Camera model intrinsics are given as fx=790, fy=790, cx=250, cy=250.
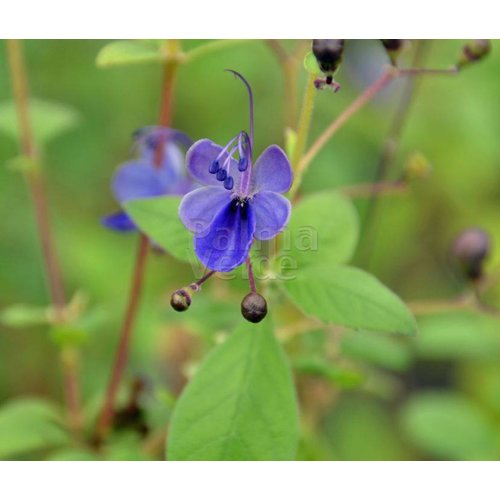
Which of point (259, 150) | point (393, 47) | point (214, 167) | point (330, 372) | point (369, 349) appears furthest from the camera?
point (259, 150)

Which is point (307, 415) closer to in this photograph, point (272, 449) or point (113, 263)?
point (272, 449)

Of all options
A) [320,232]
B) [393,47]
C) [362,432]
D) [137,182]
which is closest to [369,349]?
[320,232]

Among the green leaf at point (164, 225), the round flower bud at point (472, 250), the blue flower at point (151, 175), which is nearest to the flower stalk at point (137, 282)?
the blue flower at point (151, 175)

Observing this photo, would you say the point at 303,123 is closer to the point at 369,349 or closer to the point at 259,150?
the point at 369,349

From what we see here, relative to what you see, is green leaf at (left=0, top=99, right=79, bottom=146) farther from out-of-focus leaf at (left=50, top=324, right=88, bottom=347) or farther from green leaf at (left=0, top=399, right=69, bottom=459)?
green leaf at (left=0, top=399, right=69, bottom=459)

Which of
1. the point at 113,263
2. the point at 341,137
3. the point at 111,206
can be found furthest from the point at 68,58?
the point at 341,137

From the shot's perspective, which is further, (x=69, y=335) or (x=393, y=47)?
(x=69, y=335)

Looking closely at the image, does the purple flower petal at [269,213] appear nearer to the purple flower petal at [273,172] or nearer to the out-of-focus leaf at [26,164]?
the purple flower petal at [273,172]
